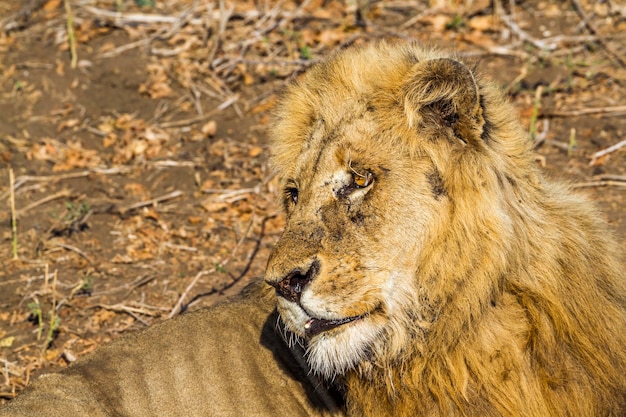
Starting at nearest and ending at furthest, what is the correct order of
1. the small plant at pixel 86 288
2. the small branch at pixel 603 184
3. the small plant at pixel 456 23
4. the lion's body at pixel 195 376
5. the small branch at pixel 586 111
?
the lion's body at pixel 195 376 < the small plant at pixel 86 288 < the small branch at pixel 603 184 < the small branch at pixel 586 111 < the small plant at pixel 456 23

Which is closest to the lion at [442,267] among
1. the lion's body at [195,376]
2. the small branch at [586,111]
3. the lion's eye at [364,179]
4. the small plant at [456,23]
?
the lion's eye at [364,179]

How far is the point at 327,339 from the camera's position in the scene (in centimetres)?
331

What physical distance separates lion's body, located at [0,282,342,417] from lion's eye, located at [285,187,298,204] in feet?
2.01

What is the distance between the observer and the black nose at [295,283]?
321 cm

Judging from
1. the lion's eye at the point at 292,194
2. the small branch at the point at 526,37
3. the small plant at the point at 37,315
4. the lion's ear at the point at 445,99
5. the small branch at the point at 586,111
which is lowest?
the small plant at the point at 37,315

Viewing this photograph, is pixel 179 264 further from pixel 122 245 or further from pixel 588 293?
pixel 588 293

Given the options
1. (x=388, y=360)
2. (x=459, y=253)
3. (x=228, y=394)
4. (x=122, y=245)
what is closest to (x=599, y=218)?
(x=459, y=253)

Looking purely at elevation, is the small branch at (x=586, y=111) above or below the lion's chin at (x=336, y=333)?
below

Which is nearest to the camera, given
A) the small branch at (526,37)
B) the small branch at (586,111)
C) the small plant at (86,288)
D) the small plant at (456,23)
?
the small plant at (86,288)

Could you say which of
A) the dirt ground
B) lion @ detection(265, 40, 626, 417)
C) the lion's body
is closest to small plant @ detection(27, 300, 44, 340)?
the dirt ground

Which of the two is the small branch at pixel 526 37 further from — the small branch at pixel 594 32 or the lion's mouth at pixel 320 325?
the lion's mouth at pixel 320 325

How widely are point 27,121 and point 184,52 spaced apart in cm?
184

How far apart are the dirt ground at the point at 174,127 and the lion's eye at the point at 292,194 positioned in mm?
2045

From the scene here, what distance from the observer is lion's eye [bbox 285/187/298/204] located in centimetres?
376
